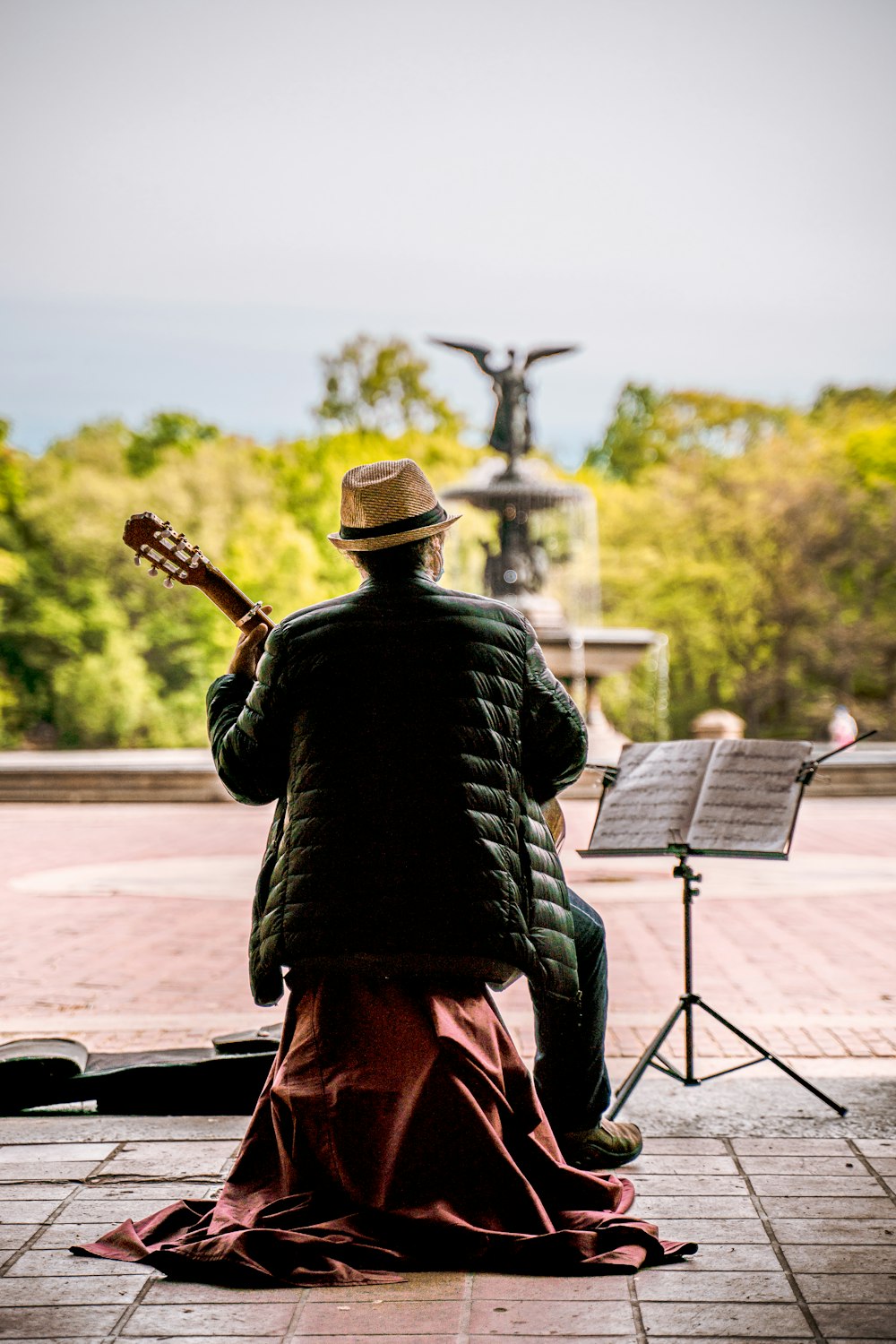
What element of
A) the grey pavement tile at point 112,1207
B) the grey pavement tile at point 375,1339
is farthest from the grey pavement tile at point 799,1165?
the grey pavement tile at point 112,1207

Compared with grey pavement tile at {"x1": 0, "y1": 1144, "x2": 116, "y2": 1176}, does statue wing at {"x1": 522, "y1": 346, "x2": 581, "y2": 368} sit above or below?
above

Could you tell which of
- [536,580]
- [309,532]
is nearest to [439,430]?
[309,532]

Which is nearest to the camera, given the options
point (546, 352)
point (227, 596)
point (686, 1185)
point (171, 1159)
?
point (227, 596)

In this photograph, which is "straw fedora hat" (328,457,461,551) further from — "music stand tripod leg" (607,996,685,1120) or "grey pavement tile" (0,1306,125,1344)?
"music stand tripod leg" (607,996,685,1120)

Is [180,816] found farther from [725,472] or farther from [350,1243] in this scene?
[725,472]

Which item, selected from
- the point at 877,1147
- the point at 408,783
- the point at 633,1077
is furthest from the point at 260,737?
the point at 877,1147

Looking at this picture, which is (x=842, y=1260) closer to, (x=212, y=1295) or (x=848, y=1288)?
(x=848, y=1288)

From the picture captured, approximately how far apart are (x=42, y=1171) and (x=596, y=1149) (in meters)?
1.58

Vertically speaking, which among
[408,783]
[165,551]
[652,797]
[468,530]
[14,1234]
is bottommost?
[468,530]

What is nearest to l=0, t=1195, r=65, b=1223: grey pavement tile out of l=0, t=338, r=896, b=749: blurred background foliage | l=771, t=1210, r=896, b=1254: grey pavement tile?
l=771, t=1210, r=896, b=1254: grey pavement tile

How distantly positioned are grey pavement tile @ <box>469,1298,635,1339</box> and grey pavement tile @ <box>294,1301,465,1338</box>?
0.05 metres

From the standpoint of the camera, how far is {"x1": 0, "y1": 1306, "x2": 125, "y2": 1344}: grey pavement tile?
10.0 ft

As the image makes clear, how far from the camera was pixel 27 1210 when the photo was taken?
13.0 feet

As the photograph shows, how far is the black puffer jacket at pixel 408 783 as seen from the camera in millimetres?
3586
